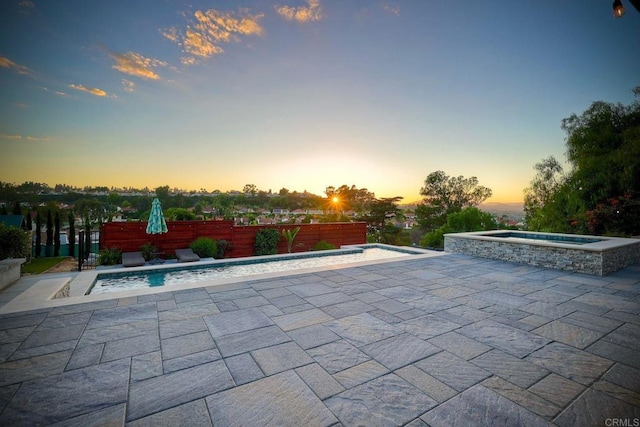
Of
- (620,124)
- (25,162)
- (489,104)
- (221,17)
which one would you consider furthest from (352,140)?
(25,162)

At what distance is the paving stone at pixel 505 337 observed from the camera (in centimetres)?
257

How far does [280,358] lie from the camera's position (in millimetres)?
2412

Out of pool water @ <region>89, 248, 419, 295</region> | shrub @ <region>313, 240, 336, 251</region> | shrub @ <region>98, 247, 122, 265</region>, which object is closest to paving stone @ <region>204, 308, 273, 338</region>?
pool water @ <region>89, 248, 419, 295</region>

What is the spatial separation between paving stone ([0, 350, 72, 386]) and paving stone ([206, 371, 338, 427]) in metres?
1.40

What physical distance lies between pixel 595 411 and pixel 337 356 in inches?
67.0

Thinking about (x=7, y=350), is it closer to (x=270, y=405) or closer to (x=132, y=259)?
(x=270, y=405)

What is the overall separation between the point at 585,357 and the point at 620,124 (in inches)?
579

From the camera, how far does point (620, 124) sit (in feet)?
38.7

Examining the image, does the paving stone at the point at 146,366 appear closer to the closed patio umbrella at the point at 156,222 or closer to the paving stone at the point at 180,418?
the paving stone at the point at 180,418

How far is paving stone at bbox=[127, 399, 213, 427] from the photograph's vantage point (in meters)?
1.65

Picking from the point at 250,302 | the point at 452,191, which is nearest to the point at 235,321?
the point at 250,302

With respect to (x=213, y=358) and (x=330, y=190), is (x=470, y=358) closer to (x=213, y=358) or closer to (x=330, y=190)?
(x=213, y=358)

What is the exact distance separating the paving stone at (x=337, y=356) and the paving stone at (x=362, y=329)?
138 mm

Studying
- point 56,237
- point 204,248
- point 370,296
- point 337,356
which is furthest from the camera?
point 56,237
